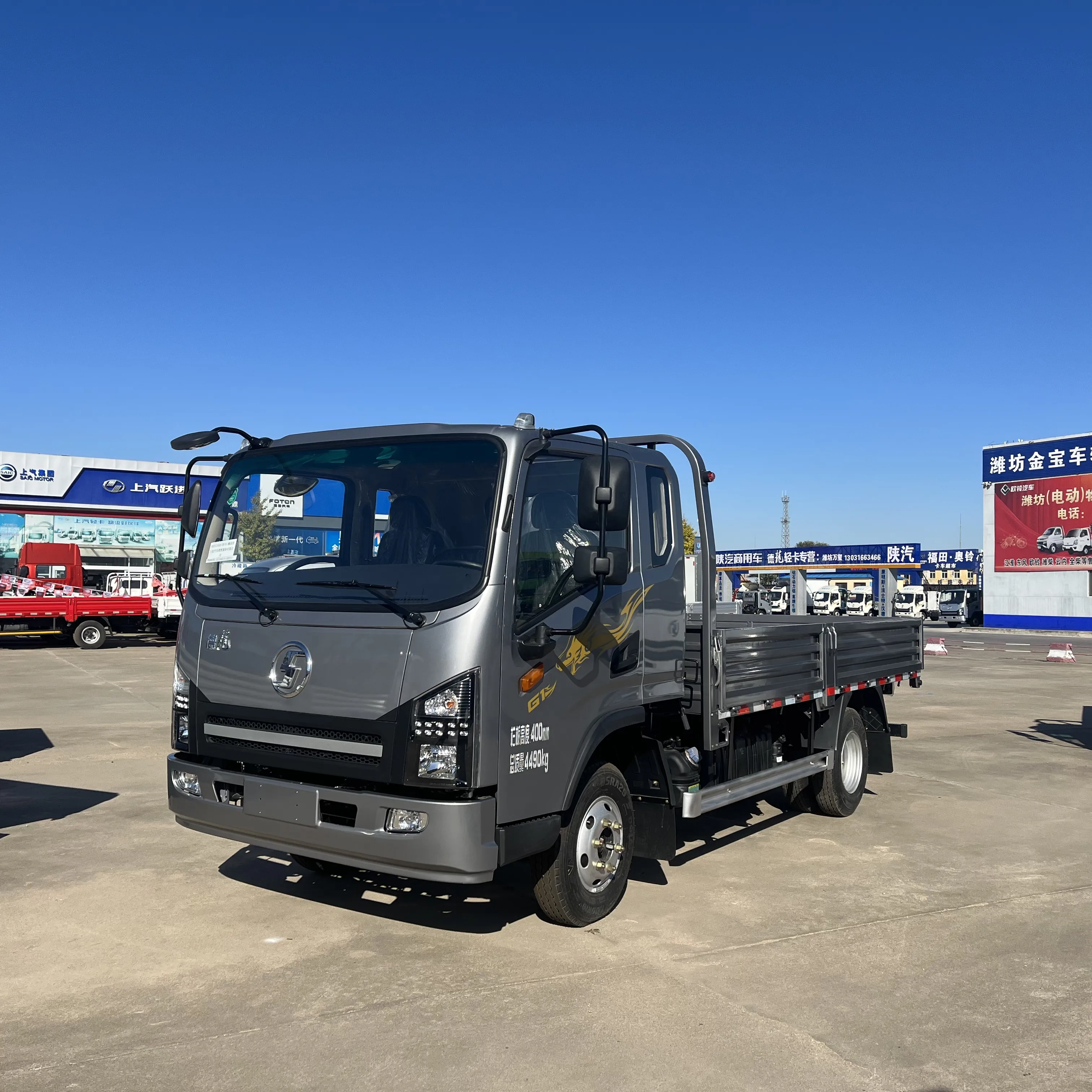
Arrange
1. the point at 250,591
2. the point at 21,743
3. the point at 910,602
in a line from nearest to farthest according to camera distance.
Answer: the point at 250,591, the point at 21,743, the point at 910,602

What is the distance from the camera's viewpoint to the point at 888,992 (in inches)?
175

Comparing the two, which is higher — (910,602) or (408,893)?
(910,602)

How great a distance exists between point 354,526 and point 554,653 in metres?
1.23

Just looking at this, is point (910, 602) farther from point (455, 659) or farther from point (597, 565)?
point (455, 659)

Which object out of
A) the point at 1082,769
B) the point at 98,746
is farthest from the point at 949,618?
the point at 98,746

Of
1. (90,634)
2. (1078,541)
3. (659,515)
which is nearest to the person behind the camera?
(659,515)

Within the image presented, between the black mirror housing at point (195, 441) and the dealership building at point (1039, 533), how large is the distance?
1882 inches

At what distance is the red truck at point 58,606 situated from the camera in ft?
84.0

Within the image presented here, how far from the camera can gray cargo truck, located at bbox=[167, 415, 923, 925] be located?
445 cm

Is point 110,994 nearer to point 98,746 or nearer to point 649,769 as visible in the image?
point 649,769

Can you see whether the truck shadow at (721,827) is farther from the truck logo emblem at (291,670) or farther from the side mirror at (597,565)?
the truck logo emblem at (291,670)

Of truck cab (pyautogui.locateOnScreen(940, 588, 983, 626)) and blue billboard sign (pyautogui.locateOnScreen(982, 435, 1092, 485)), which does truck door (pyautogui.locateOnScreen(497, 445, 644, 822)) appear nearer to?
blue billboard sign (pyautogui.locateOnScreen(982, 435, 1092, 485))

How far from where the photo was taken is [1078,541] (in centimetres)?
4716

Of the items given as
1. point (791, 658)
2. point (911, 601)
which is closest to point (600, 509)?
point (791, 658)
